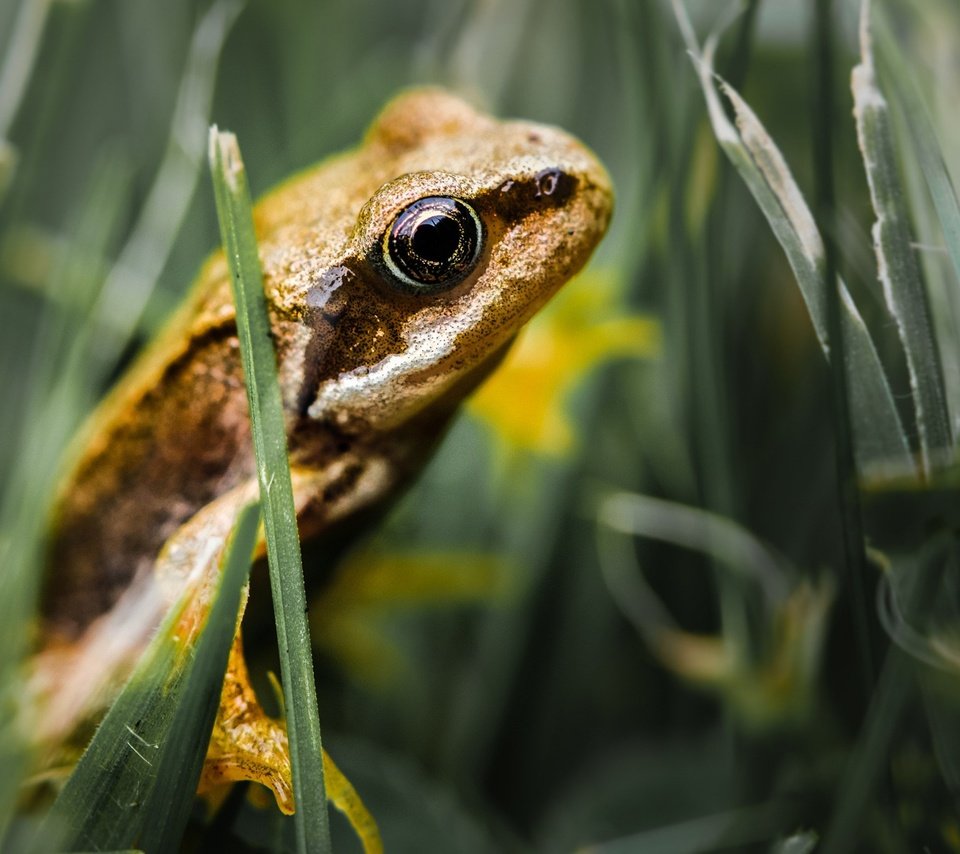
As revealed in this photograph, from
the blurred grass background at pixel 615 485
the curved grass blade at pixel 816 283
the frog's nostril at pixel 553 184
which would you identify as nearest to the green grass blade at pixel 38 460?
the blurred grass background at pixel 615 485

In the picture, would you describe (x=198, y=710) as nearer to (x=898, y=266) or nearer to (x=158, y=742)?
(x=158, y=742)

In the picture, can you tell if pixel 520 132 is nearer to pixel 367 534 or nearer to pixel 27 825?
pixel 367 534

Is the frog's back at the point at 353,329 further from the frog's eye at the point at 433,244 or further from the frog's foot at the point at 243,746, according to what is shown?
the frog's foot at the point at 243,746

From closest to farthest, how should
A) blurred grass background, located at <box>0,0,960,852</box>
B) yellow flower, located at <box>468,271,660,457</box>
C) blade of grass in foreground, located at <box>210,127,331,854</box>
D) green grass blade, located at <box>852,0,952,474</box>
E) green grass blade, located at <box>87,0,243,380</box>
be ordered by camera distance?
blade of grass in foreground, located at <box>210,127,331,854</box> → green grass blade, located at <box>852,0,952,474</box> → blurred grass background, located at <box>0,0,960,852</box> → green grass blade, located at <box>87,0,243,380</box> → yellow flower, located at <box>468,271,660,457</box>

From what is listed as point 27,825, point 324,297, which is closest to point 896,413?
point 324,297

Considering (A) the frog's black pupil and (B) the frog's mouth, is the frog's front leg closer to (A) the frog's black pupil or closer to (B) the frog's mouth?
(B) the frog's mouth

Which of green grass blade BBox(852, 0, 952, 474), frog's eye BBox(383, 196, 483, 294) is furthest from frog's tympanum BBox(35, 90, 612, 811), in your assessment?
green grass blade BBox(852, 0, 952, 474)
